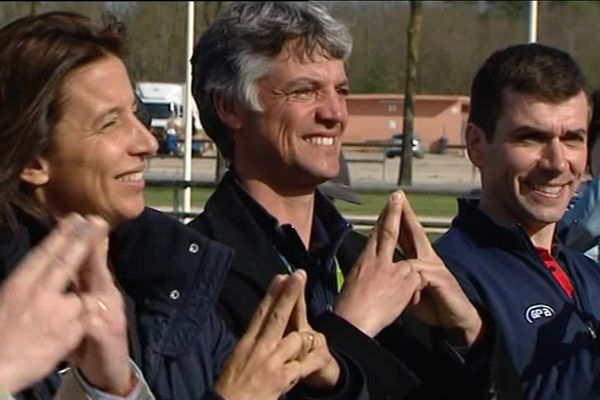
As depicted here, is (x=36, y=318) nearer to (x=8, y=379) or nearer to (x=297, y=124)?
(x=8, y=379)

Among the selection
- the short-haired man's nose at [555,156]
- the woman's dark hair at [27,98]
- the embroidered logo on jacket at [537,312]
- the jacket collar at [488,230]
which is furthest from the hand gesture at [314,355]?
the short-haired man's nose at [555,156]

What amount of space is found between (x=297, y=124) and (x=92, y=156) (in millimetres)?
622

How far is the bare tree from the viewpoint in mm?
19406

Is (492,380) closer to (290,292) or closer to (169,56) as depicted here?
(290,292)

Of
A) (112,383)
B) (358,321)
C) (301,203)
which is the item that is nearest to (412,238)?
(358,321)

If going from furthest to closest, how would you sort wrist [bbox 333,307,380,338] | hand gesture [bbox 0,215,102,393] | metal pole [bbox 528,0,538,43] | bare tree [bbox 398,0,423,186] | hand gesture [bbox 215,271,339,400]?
bare tree [bbox 398,0,423,186] → metal pole [bbox 528,0,538,43] → wrist [bbox 333,307,380,338] → hand gesture [bbox 215,271,339,400] → hand gesture [bbox 0,215,102,393]

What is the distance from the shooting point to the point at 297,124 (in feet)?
9.89

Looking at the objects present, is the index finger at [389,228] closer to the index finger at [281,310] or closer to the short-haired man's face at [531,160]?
the index finger at [281,310]

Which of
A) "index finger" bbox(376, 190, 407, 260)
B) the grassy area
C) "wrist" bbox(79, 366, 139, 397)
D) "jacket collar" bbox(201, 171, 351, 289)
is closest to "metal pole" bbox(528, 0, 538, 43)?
the grassy area

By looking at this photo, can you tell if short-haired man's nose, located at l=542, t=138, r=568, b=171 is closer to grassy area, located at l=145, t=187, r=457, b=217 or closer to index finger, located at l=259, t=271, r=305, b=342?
index finger, located at l=259, t=271, r=305, b=342

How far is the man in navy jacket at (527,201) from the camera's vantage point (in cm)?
321

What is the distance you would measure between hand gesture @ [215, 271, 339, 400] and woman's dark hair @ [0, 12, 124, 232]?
0.47 m

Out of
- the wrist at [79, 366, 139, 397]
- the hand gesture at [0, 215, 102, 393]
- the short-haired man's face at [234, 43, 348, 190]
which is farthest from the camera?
the short-haired man's face at [234, 43, 348, 190]

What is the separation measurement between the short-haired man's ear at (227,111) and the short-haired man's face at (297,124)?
3 centimetres
